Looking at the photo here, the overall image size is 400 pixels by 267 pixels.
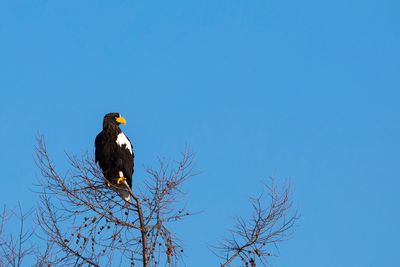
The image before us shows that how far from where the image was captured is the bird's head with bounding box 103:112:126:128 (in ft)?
39.5

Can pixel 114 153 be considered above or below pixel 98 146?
below

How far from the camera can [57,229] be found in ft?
26.9

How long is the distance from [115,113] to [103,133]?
19.4 inches

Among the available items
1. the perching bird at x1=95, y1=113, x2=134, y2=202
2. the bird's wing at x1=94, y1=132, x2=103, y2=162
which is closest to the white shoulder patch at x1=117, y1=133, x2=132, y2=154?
the perching bird at x1=95, y1=113, x2=134, y2=202

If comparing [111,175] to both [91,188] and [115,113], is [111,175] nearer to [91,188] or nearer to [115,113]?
[115,113]

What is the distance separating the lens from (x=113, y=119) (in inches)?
478

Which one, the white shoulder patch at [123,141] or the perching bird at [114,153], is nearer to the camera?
the perching bird at [114,153]

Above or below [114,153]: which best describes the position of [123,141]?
above

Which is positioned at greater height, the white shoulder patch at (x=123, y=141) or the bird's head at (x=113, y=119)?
Result: the bird's head at (x=113, y=119)

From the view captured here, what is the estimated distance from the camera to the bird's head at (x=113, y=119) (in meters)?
12.1

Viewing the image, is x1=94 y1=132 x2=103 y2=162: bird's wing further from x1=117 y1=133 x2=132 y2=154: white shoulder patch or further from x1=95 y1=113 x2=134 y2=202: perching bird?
x1=117 y1=133 x2=132 y2=154: white shoulder patch

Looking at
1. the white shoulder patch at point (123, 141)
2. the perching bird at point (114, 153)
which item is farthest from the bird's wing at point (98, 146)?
the white shoulder patch at point (123, 141)

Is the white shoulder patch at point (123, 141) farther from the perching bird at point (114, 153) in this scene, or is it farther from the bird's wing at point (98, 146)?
the bird's wing at point (98, 146)

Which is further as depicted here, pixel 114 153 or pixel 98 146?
pixel 98 146
